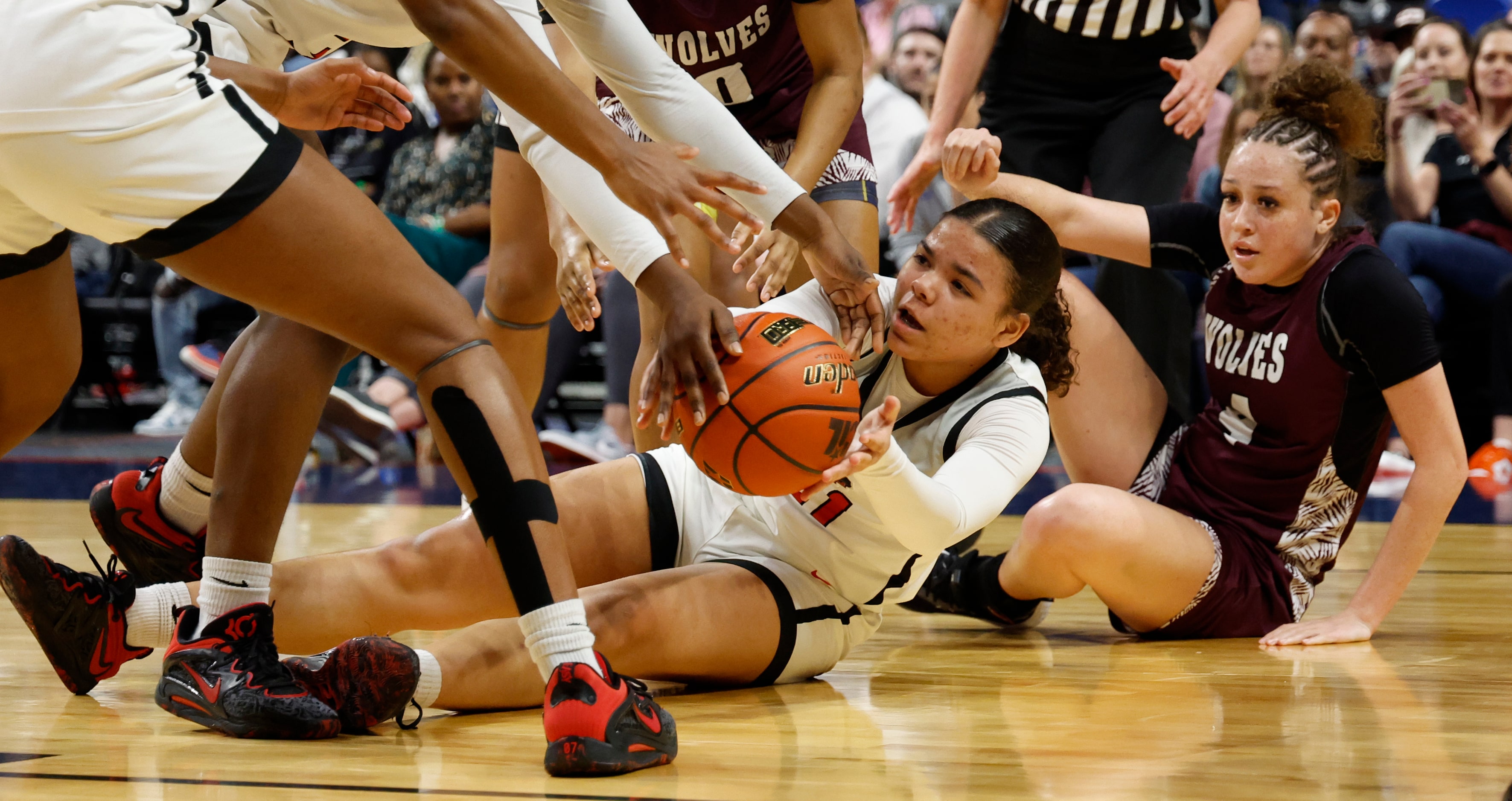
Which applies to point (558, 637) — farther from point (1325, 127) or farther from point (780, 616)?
point (1325, 127)

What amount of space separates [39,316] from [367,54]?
6380 millimetres

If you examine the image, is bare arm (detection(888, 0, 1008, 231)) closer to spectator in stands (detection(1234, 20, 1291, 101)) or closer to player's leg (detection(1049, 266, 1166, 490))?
player's leg (detection(1049, 266, 1166, 490))

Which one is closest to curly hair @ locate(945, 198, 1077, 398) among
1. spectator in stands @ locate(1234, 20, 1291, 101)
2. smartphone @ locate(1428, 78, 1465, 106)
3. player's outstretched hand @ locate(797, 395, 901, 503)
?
player's outstretched hand @ locate(797, 395, 901, 503)

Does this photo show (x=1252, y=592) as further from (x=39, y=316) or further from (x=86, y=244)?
(x=86, y=244)

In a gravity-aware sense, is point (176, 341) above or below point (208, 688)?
below

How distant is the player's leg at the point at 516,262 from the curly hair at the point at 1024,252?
1307mm

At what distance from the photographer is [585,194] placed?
2.45 m

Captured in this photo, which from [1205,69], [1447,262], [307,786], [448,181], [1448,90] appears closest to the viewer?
[307,786]

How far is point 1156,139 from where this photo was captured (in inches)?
161

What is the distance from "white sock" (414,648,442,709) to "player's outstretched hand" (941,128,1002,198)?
161 centimetres

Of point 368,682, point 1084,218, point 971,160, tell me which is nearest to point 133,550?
point 368,682

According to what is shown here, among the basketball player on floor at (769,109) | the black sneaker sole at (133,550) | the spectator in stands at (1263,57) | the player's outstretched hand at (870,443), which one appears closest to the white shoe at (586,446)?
the basketball player on floor at (769,109)

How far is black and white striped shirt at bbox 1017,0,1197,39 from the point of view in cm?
405

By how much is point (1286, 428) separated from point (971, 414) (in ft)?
2.99
